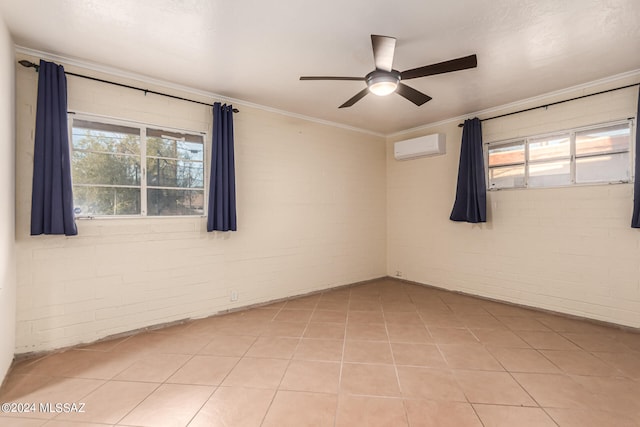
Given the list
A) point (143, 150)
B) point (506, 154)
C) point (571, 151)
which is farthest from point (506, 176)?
point (143, 150)

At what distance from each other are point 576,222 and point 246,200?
13.1 feet

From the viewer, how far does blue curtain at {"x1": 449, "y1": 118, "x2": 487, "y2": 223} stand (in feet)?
13.1

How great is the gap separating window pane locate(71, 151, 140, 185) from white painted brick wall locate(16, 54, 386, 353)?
13.3 inches

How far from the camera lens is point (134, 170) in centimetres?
301

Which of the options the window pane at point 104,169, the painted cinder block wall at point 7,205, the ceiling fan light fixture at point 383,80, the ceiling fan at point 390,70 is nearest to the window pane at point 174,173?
the window pane at point 104,169

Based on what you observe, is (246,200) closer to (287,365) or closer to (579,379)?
(287,365)

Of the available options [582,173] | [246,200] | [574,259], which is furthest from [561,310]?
[246,200]

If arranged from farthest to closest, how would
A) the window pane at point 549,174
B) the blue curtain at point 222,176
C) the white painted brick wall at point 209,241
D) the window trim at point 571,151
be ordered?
the window pane at point 549,174 → the blue curtain at point 222,176 → the window trim at point 571,151 → the white painted brick wall at point 209,241

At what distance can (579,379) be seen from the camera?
2160mm

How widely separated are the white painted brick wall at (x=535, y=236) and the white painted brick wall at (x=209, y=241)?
2.78 ft

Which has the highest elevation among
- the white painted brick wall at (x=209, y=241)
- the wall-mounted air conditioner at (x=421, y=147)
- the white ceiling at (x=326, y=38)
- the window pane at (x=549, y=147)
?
the white ceiling at (x=326, y=38)

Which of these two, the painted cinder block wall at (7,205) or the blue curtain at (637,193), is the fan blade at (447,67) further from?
the painted cinder block wall at (7,205)

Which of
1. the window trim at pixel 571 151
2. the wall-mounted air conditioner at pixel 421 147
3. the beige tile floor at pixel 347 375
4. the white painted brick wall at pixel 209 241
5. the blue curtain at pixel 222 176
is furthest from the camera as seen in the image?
the wall-mounted air conditioner at pixel 421 147

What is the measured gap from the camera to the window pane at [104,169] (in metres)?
2.74
